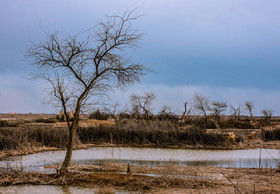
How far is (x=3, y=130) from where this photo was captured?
22250mm

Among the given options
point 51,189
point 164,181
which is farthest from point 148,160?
point 51,189

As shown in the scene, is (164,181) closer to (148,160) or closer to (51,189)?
(51,189)

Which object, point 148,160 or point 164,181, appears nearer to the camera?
point 164,181

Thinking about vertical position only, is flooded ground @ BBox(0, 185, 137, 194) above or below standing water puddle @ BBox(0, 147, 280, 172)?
below

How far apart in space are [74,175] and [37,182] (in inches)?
44.1

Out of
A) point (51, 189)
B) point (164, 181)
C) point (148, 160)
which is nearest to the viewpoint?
point (51, 189)

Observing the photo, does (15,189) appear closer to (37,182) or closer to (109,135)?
(37,182)

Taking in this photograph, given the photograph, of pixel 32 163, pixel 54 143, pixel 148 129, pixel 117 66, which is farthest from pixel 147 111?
pixel 117 66

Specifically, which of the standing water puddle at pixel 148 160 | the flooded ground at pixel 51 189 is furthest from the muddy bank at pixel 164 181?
the standing water puddle at pixel 148 160

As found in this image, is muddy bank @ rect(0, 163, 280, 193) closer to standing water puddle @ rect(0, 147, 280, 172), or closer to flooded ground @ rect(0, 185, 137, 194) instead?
flooded ground @ rect(0, 185, 137, 194)

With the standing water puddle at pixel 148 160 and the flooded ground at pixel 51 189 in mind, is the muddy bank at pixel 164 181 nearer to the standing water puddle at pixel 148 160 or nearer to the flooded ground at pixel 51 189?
the flooded ground at pixel 51 189

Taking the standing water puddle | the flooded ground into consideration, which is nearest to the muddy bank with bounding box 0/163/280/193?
the flooded ground

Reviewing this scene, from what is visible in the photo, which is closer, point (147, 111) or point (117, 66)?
point (117, 66)

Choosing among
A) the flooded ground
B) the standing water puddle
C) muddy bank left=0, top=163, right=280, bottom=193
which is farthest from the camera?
the standing water puddle
